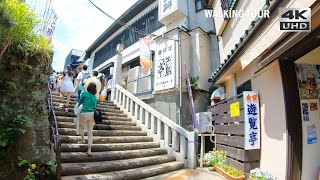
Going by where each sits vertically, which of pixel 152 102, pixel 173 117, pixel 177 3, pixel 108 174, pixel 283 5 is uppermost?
pixel 177 3

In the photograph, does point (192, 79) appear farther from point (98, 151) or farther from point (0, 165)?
point (0, 165)

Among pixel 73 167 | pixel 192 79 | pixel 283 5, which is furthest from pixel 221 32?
pixel 73 167

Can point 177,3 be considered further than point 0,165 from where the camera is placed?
Yes

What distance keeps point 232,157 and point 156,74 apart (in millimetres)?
7761

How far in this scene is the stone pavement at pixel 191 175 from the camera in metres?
6.48

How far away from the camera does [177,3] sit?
1440 cm

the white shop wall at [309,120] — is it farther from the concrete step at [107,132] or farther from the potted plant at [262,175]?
the concrete step at [107,132]

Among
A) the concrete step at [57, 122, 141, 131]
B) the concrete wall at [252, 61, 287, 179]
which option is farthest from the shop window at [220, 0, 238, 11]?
the concrete step at [57, 122, 141, 131]

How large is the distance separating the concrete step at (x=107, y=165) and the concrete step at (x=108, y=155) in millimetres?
185

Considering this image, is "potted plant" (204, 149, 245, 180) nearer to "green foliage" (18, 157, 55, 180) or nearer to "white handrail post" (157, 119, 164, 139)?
"white handrail post" (157, 119, 164, 139)

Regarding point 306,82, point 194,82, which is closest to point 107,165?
point 306,82

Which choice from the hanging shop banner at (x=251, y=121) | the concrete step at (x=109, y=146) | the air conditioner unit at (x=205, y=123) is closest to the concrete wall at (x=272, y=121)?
the hanging shop banner at (x=251, y=121)

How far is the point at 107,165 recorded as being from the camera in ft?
20.6

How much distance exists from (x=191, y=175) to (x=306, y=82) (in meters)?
3.99
